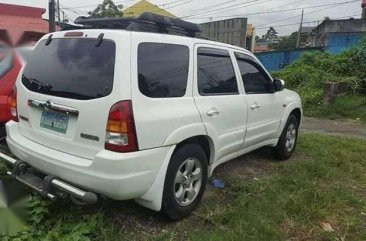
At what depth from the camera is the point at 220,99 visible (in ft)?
13.2

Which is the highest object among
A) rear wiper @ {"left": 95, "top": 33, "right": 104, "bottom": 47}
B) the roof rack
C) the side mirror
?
the roof rack

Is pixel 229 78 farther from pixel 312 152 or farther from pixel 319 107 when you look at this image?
pixel 319 107

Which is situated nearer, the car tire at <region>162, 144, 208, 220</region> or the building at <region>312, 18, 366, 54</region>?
the car tire at <region>162, 144, 208, 220</region>

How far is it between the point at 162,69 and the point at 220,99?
89 cm

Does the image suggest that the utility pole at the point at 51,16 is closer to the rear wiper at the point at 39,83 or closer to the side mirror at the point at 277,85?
the side mirror at the point at 277,85

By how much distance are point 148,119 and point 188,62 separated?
860 millimetres

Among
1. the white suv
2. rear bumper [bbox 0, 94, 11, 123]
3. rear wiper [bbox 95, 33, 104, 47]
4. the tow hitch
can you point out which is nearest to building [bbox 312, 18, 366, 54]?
the white suv

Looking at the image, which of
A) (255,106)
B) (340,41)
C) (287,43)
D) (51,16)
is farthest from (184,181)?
(287,43)

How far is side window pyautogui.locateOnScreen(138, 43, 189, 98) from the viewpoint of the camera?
318 cm

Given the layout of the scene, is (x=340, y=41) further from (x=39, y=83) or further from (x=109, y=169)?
(x=109, y=169)

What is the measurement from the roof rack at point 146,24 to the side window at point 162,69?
0.24 m

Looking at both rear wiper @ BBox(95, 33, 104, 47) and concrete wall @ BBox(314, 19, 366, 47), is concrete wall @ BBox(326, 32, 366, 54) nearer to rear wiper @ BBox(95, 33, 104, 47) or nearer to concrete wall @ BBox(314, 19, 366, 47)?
concrete wall @ BBox(314, 19, 366, 47)

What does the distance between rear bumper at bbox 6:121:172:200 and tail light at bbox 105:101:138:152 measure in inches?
2.4

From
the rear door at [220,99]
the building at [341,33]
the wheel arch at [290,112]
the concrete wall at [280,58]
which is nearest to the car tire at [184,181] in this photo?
the rear door at [220,99]
